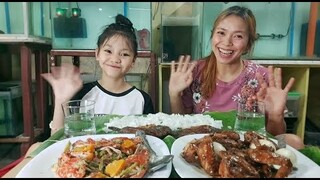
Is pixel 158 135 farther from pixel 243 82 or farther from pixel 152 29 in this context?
pixel 152 29

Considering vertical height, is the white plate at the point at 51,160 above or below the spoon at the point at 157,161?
below

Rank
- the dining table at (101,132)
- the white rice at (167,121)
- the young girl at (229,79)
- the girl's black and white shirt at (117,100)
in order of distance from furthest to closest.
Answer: the girl's black and white shirt at (117,100) → the young girl at (229,79) → the white rice at (167,121) → the dining table at (101,132)

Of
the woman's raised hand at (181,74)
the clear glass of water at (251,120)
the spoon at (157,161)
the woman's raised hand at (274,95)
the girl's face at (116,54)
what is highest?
the girl's face at (116,54)

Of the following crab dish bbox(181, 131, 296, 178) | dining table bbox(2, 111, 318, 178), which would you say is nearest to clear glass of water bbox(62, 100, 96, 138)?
dining table bbox(2, 111, 318, 178)

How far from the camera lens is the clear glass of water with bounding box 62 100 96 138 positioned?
724 millimetres

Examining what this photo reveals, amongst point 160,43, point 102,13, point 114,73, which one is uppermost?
point 102,13

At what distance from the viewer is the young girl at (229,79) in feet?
2.92

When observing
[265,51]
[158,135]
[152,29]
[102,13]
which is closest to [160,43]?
[152,29]

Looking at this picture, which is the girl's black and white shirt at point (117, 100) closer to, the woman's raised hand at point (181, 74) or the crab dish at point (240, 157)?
the woman's raised hand at point (181, 74)

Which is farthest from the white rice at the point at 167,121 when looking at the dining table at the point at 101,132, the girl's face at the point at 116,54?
the girl's face at the point at 116,54

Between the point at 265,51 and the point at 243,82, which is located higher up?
the point at 265,51

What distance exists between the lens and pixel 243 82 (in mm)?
1251

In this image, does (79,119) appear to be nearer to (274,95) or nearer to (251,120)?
(251,120)

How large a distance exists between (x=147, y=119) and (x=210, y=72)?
55 centimetres
